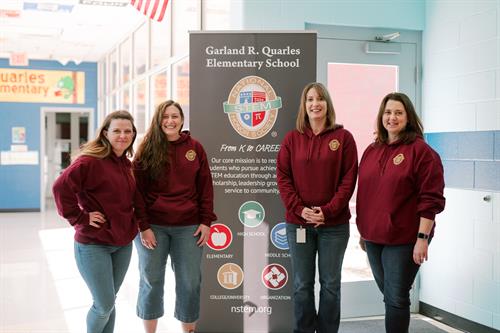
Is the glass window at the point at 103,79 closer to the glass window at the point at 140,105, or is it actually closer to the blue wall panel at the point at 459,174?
the glass window at the point at 140,105

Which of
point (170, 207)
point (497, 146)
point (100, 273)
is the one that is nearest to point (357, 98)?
point (497, 146)

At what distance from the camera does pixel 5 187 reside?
35.8ft

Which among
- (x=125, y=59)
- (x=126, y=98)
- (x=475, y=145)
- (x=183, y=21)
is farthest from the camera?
(x=125, y=59)

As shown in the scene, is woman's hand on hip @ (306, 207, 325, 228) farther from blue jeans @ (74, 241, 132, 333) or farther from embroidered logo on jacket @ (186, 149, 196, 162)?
blue jeans @ (74, 241, 132, 333)

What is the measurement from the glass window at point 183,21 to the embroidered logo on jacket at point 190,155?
6.67ft

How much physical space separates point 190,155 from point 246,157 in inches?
21.5

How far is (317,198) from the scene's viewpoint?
2.93 meters

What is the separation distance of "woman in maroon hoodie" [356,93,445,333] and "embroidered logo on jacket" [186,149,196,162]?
38.6 inches

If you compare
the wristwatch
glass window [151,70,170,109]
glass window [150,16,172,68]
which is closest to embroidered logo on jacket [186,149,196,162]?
the wristwatch

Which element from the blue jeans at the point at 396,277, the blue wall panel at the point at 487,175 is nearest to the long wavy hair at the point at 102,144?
the blue jeans at the point at 396,277

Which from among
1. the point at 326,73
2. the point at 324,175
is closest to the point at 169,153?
the point at 324,175

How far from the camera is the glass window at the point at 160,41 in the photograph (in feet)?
19.2

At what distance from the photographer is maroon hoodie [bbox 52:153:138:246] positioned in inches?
104

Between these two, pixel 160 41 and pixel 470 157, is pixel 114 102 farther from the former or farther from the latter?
pixel 470 157
